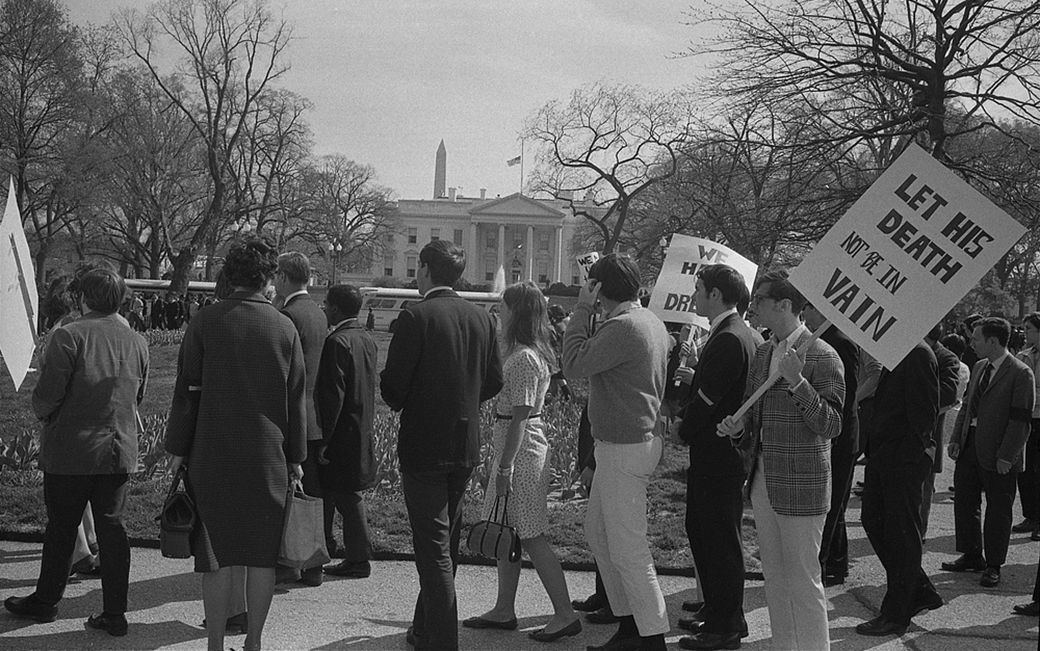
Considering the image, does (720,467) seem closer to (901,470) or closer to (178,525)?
(901,470)

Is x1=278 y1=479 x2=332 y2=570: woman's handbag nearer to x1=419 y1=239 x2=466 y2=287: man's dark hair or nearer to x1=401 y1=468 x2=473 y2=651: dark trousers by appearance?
x1=401 y1=468 x2=473 y2=651: dark trousers

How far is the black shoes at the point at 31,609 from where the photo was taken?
4926 mm

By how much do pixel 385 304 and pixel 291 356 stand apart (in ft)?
169

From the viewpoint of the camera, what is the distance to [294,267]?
19.4 feet

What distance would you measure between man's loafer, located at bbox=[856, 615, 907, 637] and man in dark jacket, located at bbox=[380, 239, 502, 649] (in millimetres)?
2277

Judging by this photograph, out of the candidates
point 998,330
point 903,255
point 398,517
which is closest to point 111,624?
point 398,517

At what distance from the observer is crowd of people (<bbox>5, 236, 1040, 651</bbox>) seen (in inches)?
168

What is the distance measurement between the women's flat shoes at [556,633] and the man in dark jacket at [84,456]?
207 cm

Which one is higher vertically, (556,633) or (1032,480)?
(1032,480)

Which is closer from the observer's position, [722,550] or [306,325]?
[722,550]

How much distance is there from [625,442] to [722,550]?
86 cm

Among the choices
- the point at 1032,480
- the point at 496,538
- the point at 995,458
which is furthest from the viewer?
the point at 1032,480

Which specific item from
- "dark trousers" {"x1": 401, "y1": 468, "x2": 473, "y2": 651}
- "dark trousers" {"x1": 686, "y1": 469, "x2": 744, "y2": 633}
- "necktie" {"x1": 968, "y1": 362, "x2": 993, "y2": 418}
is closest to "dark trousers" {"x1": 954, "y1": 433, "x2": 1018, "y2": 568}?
"necktie" {"x1": 968, "y1": 362, "x2": 993, "y2": 418}

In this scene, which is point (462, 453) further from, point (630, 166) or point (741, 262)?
point (630, 166)
